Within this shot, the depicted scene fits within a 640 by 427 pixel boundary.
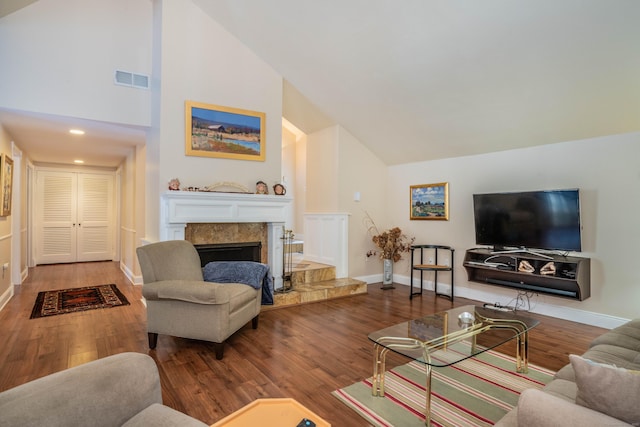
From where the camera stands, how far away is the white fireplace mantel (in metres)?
3.67

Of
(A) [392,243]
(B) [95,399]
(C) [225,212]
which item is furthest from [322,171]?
(B) [95,399]

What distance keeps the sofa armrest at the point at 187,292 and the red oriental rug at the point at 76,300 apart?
6.44 feet

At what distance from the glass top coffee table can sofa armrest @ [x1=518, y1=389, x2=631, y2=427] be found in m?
0.72

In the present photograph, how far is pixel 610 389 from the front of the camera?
1.02m

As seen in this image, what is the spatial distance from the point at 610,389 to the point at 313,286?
3889 mm

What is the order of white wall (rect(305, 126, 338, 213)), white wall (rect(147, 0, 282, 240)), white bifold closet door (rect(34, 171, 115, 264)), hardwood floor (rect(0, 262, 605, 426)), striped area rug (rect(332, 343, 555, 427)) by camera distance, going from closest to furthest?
striped area rug (rect(332, 343, 555, 427)), hardwood floor (rect(0, 262, 605, 426)), white wall (rect(147, 0, 282, 240)), white wall (rect(305, 126, 338, 213)), white bifold closet door (rect(34, 171, 115, 264))

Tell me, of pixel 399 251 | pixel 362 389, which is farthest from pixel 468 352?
pixel 399 251

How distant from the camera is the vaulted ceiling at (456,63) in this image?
277cm

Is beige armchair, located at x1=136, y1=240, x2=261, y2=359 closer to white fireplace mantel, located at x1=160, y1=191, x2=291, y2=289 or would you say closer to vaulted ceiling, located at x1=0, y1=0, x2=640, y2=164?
white fireplace mantel, located at x1=160, y1=191, x2=291, y2=289

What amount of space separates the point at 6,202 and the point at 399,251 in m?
5.49

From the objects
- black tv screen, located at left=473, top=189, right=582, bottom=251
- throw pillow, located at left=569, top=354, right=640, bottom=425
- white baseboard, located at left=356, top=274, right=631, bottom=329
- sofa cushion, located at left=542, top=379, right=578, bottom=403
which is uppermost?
black tv screen, located at left=473, top=189, right=582, bottom=251

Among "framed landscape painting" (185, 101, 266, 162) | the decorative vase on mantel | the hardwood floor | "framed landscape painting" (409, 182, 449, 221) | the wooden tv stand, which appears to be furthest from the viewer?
the decorative vase on mantel

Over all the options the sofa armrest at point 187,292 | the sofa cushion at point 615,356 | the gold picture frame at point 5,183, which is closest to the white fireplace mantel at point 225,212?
the sofa armrest at point 187,292

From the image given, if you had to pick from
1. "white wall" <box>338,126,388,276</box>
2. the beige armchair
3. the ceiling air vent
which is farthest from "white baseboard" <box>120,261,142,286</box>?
"white wall" <box>338,126,388,276</box>
